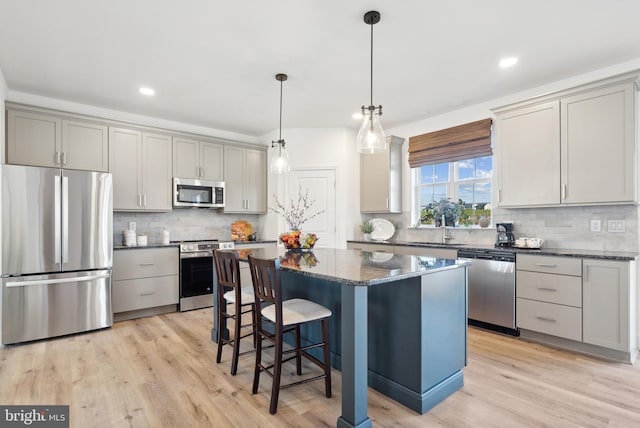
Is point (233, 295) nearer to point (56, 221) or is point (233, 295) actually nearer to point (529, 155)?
point (56, 221)

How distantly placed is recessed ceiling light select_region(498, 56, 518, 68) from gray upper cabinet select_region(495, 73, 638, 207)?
0.56 m

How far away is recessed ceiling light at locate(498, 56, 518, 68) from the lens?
3025 mm

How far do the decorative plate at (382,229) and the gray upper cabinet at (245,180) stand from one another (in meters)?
1.82

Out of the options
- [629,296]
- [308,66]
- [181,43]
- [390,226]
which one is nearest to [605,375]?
[629,296]

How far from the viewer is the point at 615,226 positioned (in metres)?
3.17

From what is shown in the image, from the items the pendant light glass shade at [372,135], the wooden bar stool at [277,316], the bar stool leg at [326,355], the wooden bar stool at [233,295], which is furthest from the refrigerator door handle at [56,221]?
the pendant light glass shade at [372,135]

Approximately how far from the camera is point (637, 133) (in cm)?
291

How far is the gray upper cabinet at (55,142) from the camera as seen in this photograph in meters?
3.61

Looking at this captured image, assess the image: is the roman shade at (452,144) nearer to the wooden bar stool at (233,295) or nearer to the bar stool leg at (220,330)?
the wooden bar stool at (233,295)

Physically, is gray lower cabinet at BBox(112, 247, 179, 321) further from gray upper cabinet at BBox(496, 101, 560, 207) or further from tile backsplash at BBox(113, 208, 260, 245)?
gray upper cabinet at BBox(496, 101, 560, 207)

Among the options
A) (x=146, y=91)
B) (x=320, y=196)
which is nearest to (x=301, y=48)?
(x=146, y=91)

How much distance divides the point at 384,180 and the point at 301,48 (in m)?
2.45

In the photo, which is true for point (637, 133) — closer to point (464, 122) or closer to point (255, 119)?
point (464, 122)

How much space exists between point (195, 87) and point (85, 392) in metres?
2.96
